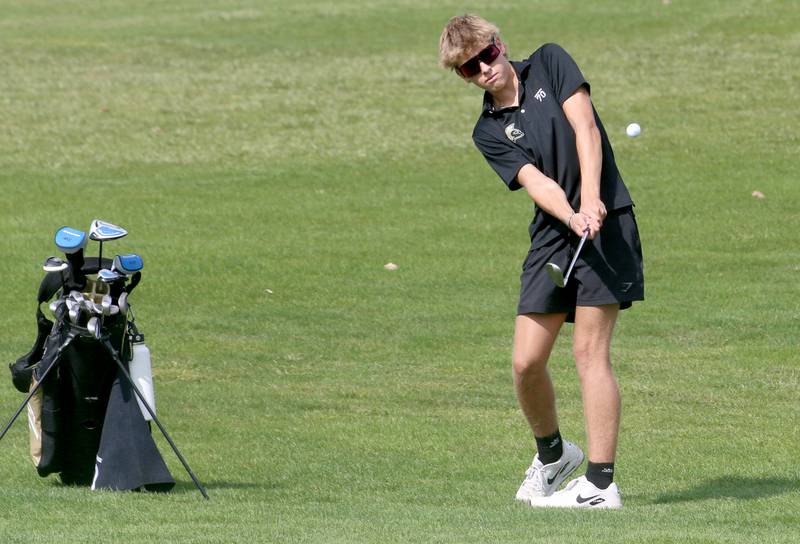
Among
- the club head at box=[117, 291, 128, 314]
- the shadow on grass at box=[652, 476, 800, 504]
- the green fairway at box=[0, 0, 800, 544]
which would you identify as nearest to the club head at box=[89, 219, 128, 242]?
the club head at box=[117, 291, 128, 314]

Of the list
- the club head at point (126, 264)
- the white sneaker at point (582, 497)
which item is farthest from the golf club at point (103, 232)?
the white sneaker at point (582, 497)

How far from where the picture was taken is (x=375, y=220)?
54.8 feet

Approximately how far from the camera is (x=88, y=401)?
24.7ft

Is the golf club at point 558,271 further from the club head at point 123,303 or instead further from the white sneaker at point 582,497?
the club head at point 123,303

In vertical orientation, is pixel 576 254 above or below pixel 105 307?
above

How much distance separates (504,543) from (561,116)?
2009mm

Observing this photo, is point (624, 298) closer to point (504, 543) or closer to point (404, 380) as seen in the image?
point (504, 543)

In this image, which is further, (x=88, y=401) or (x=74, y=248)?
(x=88, y=401)

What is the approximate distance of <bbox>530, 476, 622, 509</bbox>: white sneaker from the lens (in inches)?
274

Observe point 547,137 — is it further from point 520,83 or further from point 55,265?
point 55,265

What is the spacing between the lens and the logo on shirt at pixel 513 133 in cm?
708

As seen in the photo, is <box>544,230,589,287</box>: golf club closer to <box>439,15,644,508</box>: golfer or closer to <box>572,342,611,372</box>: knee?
<box>439,15,644,508</box>: golfer

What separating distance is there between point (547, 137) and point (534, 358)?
956mm

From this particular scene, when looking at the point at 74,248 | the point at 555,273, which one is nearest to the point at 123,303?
the point at 74,248
